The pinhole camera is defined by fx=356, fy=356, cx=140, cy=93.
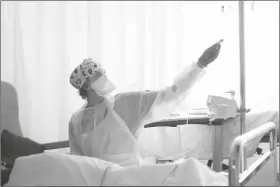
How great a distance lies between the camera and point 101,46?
1.60 metres

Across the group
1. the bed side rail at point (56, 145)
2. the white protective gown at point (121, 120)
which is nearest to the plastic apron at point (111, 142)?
the white protective gown at point (121, 120)

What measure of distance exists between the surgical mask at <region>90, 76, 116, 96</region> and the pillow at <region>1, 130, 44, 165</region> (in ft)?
1.10

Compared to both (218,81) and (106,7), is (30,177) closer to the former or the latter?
(106,7)

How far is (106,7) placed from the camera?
1635 mm

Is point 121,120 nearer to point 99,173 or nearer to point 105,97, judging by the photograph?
point 105,97

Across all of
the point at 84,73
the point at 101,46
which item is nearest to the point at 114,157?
the point at 84,73

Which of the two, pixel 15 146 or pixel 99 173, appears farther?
pixel 15 146

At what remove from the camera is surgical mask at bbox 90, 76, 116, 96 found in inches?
59.9

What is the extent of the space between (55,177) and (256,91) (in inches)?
82.6

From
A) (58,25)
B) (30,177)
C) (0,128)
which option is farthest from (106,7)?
(30,177)

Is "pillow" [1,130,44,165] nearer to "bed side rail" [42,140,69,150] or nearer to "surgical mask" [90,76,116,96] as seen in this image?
"bed side rail" [42,140,69,150]

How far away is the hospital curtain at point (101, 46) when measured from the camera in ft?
4.37

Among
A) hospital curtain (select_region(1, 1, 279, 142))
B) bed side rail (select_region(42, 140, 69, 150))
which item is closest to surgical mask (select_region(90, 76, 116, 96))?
hospital curtain (select_region(1, 1, 279, 142))

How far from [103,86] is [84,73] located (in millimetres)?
98
